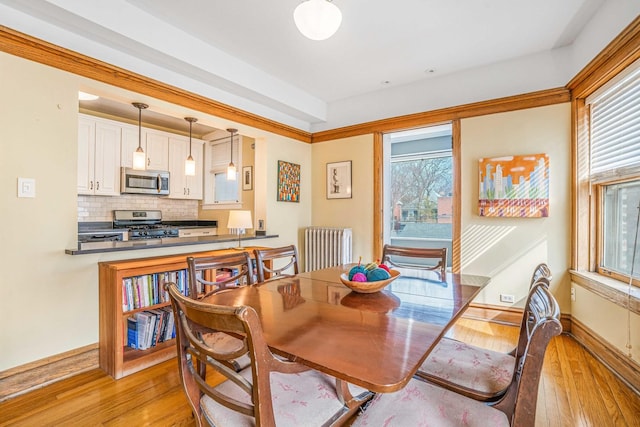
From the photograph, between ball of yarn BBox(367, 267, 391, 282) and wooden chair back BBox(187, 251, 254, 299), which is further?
wooden chair back BBox(187, 251, 254, 299)

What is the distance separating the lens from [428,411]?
3.54ft

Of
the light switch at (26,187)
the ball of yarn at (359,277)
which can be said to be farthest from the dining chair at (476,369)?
the light switch at (26,187)

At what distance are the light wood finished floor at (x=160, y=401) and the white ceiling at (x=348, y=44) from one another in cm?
231

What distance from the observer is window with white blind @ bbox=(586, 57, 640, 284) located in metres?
2.16

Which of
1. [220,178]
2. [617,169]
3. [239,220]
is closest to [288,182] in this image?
[239,220]

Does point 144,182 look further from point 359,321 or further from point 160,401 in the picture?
point 359,321

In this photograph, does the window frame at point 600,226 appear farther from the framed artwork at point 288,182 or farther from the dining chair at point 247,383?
the framed artwork at point 288,182

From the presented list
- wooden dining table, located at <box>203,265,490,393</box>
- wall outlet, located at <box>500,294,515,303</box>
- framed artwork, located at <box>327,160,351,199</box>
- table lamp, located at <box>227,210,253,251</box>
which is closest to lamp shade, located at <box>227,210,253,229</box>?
table lamp, located at <box>227,210,253,251</box>

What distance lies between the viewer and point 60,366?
2.09m

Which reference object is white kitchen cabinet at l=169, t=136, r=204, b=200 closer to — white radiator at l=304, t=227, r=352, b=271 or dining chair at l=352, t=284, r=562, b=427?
white radiator at l=304, t=227, r=352, b=271

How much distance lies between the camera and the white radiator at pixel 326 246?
12.9ft

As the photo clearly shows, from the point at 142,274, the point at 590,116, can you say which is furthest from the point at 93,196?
the point at 590,116

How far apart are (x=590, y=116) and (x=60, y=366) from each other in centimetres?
458

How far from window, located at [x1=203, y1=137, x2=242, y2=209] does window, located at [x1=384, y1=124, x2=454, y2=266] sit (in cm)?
217
